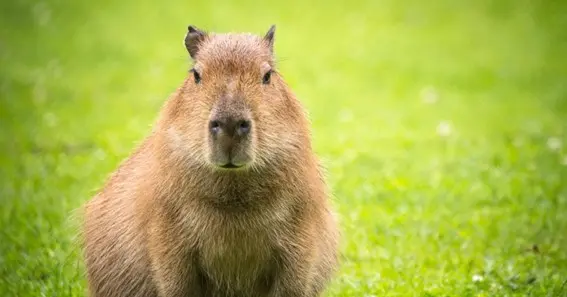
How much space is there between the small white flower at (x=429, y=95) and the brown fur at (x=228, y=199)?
7.56m

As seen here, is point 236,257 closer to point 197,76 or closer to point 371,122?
point 197,76

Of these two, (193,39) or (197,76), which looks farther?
(193,39)

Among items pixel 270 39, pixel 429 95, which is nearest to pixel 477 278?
pixel 270 39

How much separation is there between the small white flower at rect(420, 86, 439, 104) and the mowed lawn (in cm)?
4

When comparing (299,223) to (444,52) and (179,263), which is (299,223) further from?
(444,52)

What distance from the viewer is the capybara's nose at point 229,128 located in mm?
3875

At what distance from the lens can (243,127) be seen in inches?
154

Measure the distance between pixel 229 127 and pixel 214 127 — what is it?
68mm

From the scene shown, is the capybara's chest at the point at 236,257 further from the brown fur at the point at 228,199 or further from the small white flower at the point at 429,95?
the small white flower at the point at 429,95

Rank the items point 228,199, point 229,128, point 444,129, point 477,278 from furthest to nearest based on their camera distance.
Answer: point 444,129 → point 477,278 → point 228,199 → point 229,128

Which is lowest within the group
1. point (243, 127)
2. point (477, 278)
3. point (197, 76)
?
point (477, 278)

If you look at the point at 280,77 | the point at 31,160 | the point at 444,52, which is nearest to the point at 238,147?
the point at 280,77

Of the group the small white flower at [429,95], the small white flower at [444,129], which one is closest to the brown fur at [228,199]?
the small white flower at [444,129]

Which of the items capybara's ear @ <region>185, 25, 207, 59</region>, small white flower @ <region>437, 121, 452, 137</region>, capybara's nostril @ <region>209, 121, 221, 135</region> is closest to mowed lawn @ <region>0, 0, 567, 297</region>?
small white flower @ <region>437, 121, 452, 137</region>
